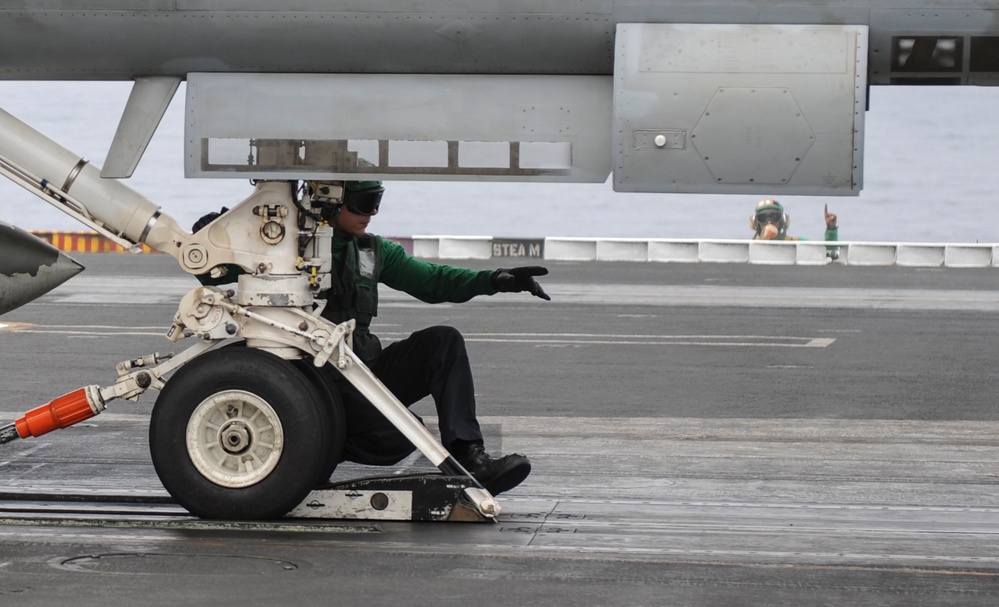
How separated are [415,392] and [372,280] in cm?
71

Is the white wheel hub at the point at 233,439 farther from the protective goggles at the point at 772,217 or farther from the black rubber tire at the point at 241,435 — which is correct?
the protective goggles at the point at 772,217

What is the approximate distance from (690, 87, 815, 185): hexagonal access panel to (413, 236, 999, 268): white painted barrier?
62.4ft

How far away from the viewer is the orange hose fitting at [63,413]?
27.3ft

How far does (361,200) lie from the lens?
8516 mm

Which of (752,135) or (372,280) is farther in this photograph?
(372,280)

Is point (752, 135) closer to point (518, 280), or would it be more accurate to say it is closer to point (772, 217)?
point (518, 280)

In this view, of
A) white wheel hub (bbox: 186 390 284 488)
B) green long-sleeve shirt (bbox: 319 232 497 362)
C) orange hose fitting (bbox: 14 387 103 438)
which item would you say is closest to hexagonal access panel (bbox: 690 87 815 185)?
green long-sleeve shirt (bbox: 319 232 497 362)

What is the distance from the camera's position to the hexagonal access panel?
7.74m

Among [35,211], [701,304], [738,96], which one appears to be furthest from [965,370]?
[35,211]

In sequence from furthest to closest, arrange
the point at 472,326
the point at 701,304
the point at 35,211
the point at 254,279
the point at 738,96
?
the point at 35,211 < the point at 701,304 < the point at 472,326 < the point at 254,279 < the point at 738,96

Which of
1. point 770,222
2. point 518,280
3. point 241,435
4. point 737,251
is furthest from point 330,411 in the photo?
point 770,222

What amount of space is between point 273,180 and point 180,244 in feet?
2.13

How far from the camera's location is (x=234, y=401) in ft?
26.3

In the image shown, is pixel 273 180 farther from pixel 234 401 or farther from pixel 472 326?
pixel 472 326
